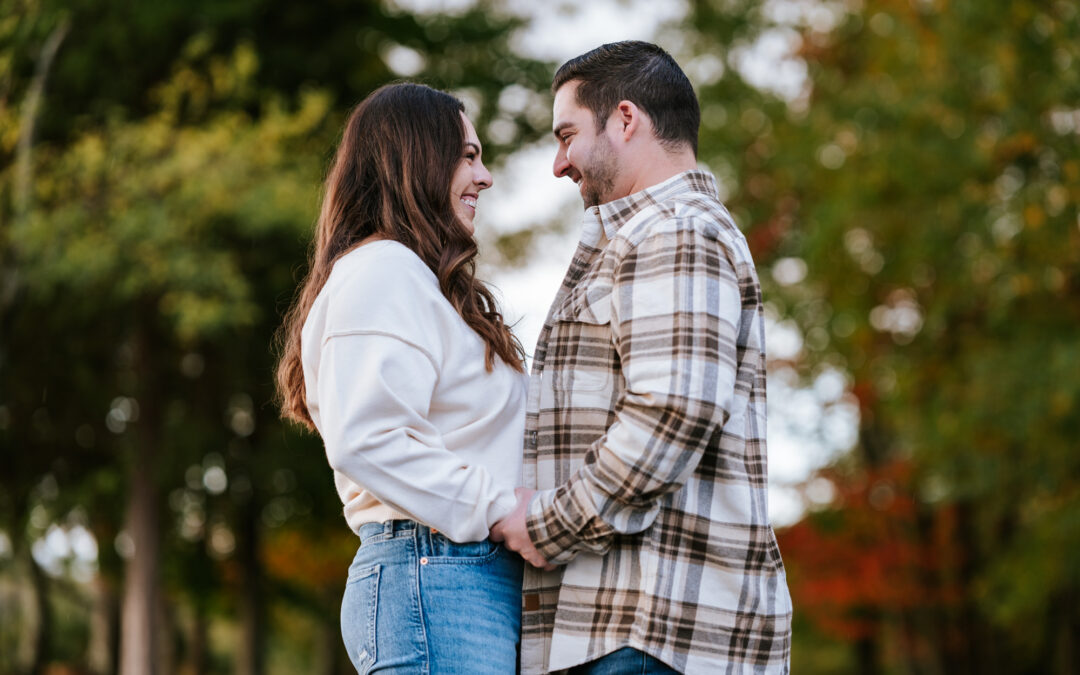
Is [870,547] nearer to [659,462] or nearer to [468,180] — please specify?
[468,180]

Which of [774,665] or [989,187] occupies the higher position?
[989,187]

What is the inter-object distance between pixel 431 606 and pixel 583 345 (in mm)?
629

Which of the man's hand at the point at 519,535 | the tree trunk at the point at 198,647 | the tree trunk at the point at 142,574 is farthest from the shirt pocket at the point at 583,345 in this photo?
the tree trunk at the point at 198,647

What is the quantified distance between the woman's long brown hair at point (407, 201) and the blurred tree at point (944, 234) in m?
8.07

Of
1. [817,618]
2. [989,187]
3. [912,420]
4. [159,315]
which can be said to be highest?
[989,187]

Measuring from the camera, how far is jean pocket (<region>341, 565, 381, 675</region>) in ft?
8.18

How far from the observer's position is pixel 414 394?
97.8 inches

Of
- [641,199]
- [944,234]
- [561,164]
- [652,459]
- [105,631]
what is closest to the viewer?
[652,459]

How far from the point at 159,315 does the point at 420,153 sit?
11.4 metres

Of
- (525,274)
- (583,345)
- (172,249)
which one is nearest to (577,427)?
(583,345)

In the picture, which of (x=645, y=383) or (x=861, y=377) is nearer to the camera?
(x=645, y=383)

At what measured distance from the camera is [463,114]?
2.90 meters

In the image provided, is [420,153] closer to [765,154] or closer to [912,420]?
[912,420]

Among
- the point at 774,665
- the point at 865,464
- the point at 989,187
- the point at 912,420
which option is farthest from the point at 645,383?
the point at 865,464
